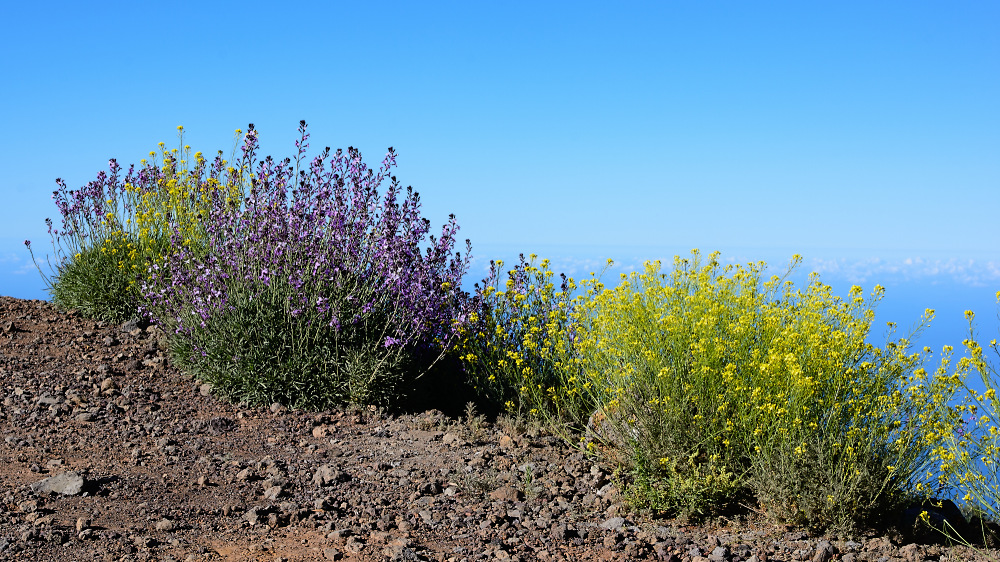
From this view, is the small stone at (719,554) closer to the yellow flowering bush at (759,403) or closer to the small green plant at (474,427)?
the yellow flowering bush at (759,403)

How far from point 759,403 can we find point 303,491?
2.81m

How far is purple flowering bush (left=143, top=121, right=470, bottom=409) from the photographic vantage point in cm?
637

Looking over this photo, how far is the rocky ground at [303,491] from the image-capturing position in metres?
4.14

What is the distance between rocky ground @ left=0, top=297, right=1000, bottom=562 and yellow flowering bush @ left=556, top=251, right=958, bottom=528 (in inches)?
9.9

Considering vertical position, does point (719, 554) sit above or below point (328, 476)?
below

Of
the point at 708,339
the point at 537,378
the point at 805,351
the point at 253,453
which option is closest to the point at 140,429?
the point at 253,453

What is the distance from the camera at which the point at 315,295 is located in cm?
636

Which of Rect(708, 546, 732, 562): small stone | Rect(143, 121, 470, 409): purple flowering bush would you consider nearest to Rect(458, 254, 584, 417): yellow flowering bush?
Rect(143, 121, 470, 409): purple flowering bush

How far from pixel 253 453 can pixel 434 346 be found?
2.04m

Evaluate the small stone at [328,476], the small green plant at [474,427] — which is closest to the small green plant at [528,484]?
the small green plant at [474,427]

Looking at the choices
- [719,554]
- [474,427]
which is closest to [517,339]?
[474,427]

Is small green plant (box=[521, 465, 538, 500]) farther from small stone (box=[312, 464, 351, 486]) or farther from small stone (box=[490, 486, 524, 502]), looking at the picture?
small stone (box=[312, 464, 351, 486])

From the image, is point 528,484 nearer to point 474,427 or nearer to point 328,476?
point 474,427

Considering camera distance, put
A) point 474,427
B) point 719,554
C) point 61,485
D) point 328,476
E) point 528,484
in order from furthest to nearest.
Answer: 1. point 474,427
2. point 328,476
3. point 528,484
4. point 61,485
5. point 719,554
